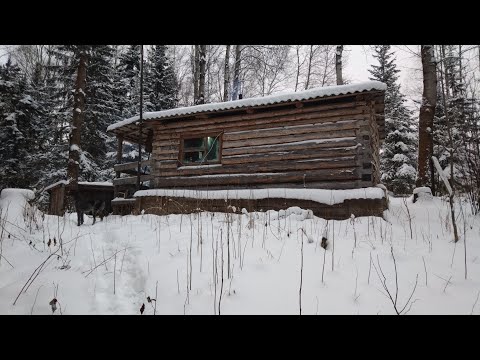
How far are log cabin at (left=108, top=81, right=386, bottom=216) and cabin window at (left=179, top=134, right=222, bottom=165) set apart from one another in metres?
0.03

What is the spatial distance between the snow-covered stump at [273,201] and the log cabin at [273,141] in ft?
2.75

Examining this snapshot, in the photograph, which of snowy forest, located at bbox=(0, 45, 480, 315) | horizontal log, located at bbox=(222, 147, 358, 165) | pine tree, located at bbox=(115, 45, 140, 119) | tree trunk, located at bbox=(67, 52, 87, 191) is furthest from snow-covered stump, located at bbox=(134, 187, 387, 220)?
pine tree, located at bbox=(115, 45, 140, 119)

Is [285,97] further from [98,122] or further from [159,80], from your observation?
[159,80]

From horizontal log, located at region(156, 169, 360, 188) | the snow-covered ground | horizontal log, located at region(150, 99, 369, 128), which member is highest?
horizontal log, located at region(150, 99, 369, 128)

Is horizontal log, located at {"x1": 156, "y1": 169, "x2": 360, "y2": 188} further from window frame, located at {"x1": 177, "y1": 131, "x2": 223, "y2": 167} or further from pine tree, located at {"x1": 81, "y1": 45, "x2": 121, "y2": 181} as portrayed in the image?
pine tree, located at {"x1": 81, "y1": 45, "x2": 121, "y2": 181}

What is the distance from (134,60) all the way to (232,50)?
28.9 ft

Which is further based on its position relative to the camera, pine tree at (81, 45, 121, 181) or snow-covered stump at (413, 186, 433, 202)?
pine tree at (81, 45, 121, 181)

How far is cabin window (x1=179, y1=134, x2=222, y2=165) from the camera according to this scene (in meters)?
9.88

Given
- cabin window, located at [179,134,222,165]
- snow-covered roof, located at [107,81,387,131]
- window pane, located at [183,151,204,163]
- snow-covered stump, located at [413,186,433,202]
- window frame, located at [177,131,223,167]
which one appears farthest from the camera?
window pane, located at [183,151,204,163]

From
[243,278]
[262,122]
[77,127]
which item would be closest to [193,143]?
[262,122]

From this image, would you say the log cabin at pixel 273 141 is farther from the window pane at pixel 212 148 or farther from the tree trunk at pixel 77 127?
the tree trunk at pixel 77 127

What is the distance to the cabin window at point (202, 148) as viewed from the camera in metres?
9.88

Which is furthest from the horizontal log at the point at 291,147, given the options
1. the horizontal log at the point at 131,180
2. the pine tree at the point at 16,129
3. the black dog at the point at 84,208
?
the pine tree at the point at 16,129

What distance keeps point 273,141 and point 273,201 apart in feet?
6.83
